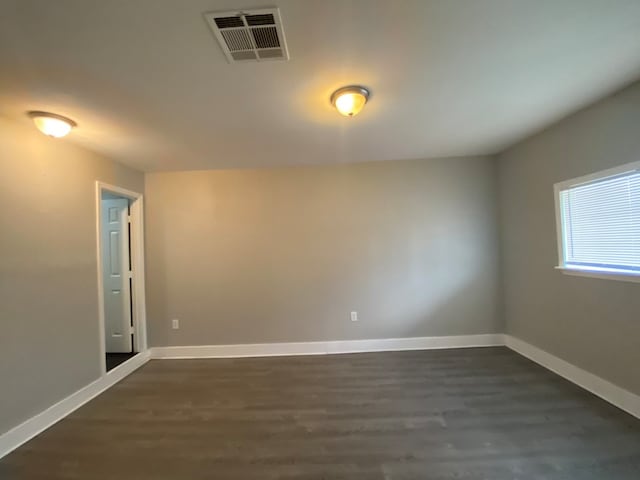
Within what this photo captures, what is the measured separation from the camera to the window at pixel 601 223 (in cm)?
243

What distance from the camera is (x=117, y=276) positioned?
13.4 ft

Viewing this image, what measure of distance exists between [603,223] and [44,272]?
4.78 meters

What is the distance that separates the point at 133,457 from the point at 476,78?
11.4 feet

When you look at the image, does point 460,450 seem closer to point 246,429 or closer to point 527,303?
point 246,429

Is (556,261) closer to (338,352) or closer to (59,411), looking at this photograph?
(338,352)

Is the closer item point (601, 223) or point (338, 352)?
point (601, 223)

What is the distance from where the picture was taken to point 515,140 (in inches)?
139

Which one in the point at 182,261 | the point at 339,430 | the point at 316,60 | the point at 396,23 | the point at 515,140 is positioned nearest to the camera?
the point at 396,23

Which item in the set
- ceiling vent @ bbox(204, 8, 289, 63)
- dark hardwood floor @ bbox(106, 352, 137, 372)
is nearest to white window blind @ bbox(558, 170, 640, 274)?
ceiling vent @ bbox(204, 8, 289, 63)

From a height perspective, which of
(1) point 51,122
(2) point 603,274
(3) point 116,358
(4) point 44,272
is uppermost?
(1) point 51,122

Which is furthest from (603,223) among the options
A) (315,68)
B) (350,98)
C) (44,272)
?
(44,272)

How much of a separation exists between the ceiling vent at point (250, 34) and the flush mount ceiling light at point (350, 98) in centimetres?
52

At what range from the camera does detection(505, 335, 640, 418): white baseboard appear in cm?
245

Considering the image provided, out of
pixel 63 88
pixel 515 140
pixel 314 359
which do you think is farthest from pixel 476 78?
pixel 314 359
